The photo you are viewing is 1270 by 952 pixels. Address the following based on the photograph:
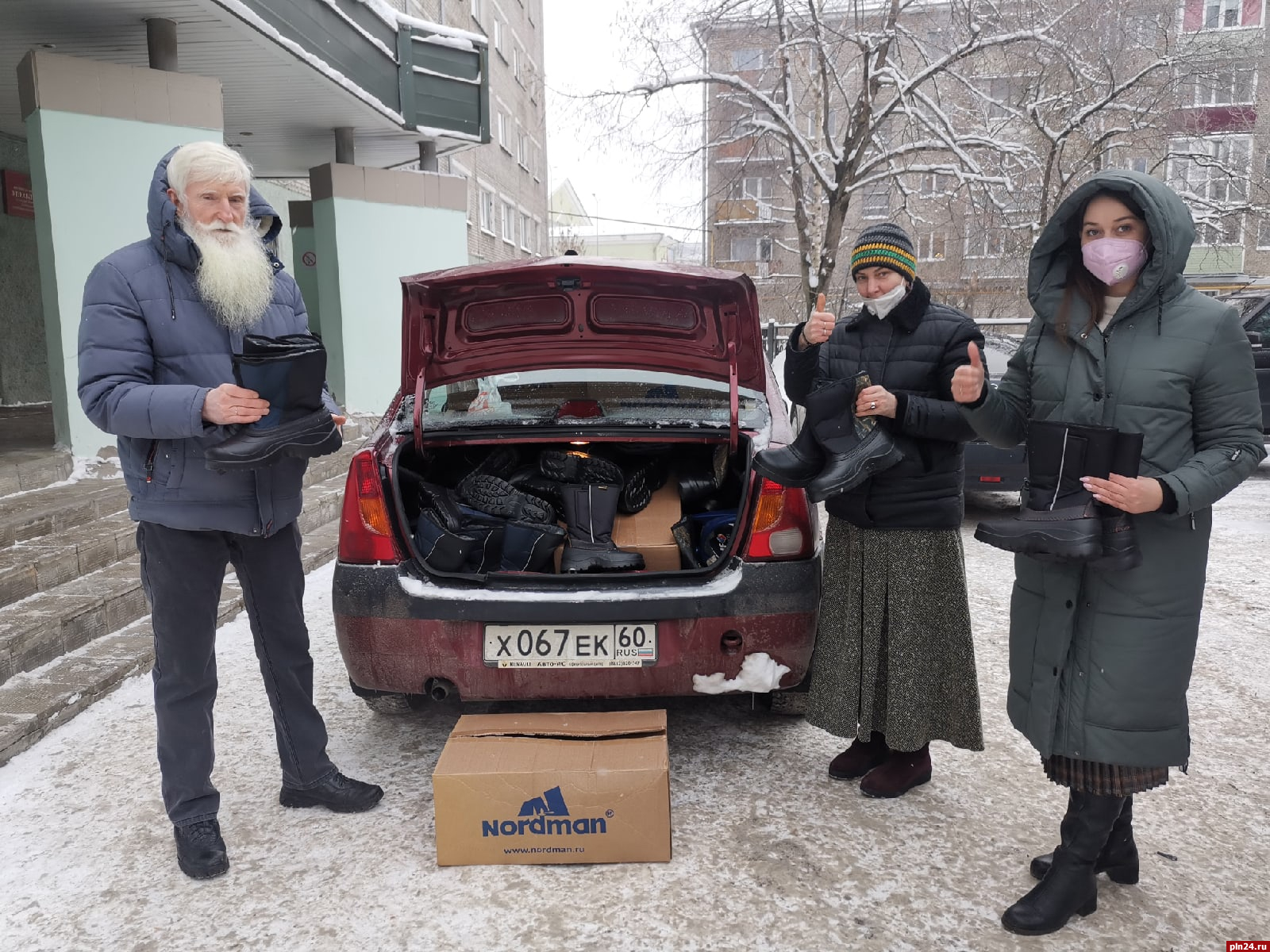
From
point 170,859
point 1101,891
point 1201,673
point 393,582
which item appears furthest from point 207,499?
point 1201,673

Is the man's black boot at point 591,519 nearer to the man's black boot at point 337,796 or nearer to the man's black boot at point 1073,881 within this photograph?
the man's black boot at point 337,796

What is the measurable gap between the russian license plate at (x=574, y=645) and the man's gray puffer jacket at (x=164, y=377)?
2.49ft

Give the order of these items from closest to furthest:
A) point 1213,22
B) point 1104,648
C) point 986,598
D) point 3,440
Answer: point 1104,648
point 986,598
point 3,440
point 1213,22

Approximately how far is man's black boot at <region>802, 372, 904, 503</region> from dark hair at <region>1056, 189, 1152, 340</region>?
0.56m

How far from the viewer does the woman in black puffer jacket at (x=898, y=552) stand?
8.41 feet

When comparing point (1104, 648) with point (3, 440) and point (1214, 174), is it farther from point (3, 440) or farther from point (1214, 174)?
point (1214, 174)

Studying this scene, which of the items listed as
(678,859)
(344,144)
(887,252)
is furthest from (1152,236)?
(344,144)

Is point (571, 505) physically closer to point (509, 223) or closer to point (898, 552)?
Result: point (898, 552)

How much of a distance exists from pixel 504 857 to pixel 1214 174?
823 inches

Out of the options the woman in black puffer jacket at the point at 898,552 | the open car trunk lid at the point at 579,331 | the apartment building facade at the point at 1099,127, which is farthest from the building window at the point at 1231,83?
the woman in black puffer jacket at the point at 898,552

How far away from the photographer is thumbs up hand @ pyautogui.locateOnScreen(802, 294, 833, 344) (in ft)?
8.62

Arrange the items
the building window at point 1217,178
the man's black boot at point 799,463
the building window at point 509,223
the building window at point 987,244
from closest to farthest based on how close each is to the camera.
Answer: the man's black boot at point 799,463 < the building window at point 1217,178 < the building window at point 987,244 < the building window at point 509,223

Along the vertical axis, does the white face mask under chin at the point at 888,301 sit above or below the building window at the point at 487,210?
below

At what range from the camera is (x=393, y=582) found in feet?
8.64
